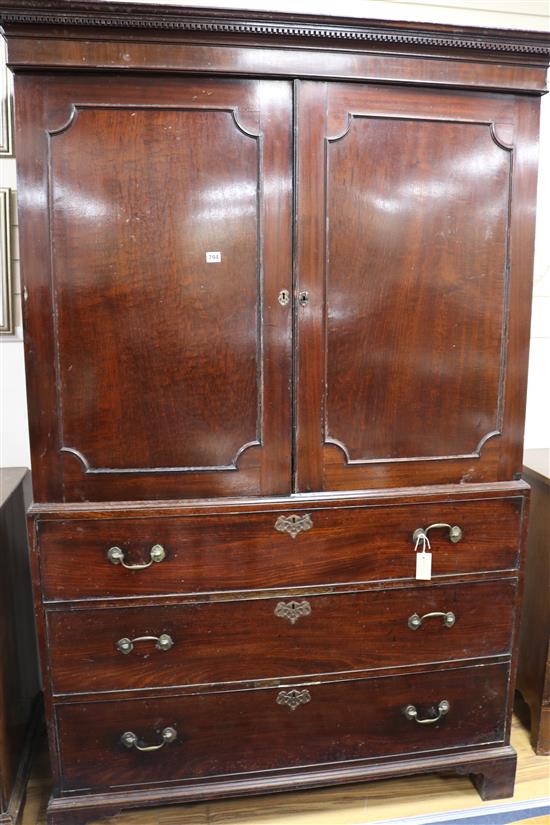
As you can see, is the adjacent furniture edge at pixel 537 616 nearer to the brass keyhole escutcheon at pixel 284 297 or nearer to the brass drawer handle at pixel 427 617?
the brass drawer handle at pixel 427 617

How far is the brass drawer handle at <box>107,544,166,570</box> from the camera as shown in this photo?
163cm

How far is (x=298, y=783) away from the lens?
1812 millimetres

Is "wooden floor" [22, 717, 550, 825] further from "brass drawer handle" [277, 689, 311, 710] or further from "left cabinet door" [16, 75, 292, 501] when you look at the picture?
"left cabinet door" [16, 75, 292, 501]

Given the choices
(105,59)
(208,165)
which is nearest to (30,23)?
(105,59)

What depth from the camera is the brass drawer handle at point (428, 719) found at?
1829 mm

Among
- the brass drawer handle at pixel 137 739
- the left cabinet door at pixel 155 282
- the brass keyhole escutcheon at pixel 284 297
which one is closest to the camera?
the left cabinet door at pixel 155 282

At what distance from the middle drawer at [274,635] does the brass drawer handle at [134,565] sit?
0.40ft

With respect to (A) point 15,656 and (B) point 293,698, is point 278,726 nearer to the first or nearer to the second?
(B) point 293,698

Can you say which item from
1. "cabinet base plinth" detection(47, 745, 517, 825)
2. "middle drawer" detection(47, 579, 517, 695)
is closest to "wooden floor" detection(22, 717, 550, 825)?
"cabinet base plinth" detection(47, 745, 517, 825)

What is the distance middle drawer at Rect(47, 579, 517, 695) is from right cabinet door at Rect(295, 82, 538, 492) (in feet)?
1.13

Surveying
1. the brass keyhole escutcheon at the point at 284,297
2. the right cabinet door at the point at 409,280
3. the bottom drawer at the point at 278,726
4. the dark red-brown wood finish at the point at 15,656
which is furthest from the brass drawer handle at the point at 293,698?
the brass keyhole escutcheon at the point at 284,297

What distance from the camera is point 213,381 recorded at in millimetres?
1619

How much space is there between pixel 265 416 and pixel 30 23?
104cm

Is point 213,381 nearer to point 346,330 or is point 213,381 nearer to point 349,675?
point 346,330
